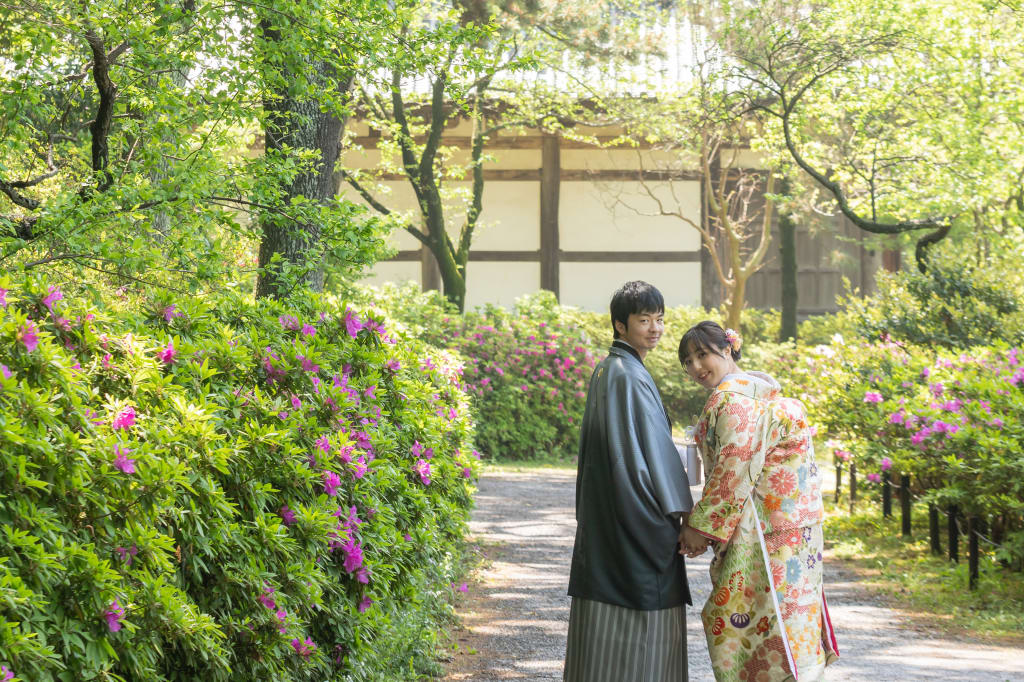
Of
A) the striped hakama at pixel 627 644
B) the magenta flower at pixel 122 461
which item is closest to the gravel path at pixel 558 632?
the striped hakama at pixel 627 644

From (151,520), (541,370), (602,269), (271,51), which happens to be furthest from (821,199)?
(151,520)

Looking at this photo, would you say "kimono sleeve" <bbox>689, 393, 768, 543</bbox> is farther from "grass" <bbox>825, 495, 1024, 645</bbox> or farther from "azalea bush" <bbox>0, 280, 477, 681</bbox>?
"grass" <bbox>825, 495, 1024, 645</bbox>

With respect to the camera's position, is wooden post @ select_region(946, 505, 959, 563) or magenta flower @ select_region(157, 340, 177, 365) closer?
magenta flower @ select_region(157, 340, 177, 365)

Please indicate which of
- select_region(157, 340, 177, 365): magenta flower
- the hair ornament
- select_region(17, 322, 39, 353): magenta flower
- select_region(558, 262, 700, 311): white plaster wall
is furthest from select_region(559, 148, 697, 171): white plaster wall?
select_region(17, 322, 39, 353): magenta flower

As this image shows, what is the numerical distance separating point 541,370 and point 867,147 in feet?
17.2

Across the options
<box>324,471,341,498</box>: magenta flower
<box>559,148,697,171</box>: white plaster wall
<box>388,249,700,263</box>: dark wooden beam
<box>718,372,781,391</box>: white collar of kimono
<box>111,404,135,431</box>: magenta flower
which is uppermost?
<box>559,148,697,171</box>: white plaster wall

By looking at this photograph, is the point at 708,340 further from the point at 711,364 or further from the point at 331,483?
the point at 331,483

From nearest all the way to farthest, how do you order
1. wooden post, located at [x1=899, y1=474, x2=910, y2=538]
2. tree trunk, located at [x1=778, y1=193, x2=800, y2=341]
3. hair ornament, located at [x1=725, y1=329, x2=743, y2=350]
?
hair ornament, located at [x1=725, y1=329, x2=743, y2=350] < wooden post, located at [x1=899, y1=474, x2=910, y2=538] < tree trunk, located at [x1=778, y1=193, x2=800, y2=341]

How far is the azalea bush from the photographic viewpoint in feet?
7.44

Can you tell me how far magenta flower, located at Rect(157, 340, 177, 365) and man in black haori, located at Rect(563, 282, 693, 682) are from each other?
1329 mm

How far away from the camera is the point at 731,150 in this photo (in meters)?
19.4

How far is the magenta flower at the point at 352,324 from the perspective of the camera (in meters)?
4.66

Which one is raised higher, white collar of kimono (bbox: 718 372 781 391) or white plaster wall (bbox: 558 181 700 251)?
white plaster wall (bbox: 558 181 700 251)

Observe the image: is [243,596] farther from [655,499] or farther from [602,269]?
[602,269]
